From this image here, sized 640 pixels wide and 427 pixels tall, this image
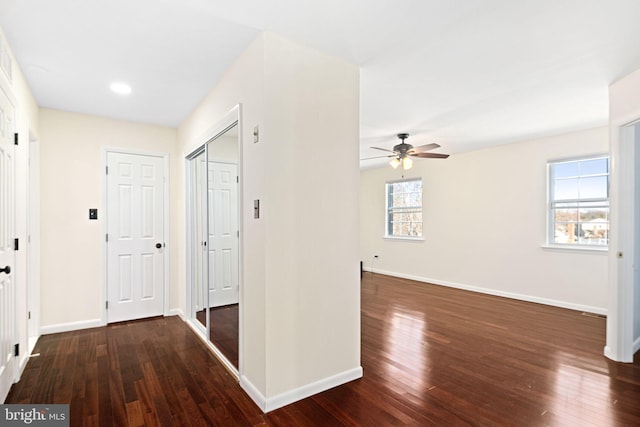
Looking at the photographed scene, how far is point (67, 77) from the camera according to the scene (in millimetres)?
2859

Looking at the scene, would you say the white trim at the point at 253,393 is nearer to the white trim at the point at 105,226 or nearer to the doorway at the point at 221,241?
the doorway at the point at 221,241

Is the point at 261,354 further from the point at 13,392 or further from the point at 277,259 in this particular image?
the point at 13,392

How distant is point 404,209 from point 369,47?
5120 mm

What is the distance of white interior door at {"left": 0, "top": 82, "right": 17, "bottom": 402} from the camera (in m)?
2.13

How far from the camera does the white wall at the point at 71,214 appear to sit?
3.62m

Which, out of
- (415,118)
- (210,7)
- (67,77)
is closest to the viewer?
(210,7)

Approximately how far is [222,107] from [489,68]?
231cm

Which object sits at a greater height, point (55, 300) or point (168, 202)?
point (168, 202)

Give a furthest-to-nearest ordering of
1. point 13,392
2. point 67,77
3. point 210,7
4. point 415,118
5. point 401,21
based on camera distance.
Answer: point 415,118
point 67,77
point 13,392
point 401,21
point 210,7

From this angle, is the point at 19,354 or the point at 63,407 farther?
the point at 19,354

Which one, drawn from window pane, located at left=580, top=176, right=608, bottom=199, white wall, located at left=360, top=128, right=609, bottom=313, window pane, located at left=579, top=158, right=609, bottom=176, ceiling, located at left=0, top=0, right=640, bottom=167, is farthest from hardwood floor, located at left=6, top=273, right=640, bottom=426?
ceiling, located at left=0, top=0, right=640, bottom=167

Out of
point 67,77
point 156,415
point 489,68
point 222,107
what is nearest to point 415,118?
point 489,68

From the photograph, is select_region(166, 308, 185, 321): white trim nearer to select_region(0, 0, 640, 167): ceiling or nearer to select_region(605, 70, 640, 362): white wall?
select_region(0, 0, 640, 167): ceiling

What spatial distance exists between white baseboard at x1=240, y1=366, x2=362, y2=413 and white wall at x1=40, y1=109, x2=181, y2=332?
103 inches
